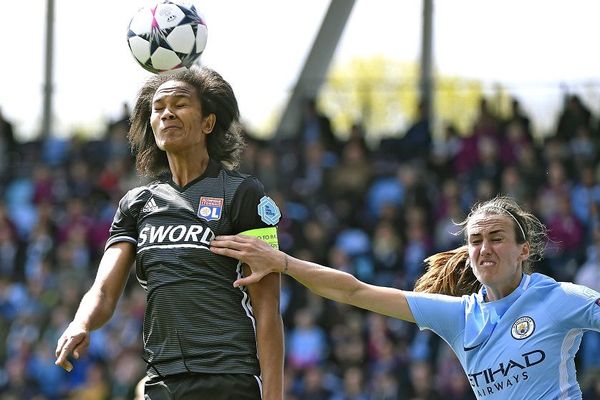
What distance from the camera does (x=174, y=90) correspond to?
5.02m

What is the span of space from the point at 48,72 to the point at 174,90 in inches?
616

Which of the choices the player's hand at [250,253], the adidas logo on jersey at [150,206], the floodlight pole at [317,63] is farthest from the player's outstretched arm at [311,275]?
the floodlight pole at [317,63]

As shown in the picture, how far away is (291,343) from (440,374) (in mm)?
1807

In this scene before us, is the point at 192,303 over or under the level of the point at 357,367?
over

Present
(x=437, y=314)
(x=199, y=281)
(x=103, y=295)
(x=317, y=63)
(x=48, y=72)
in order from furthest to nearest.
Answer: (x=48, y=72)
(x=317, y=63)
(x=437, y=314)
(x=103, y=295)
(x=199, y=281)

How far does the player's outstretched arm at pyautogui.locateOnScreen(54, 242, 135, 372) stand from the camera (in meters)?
4.77

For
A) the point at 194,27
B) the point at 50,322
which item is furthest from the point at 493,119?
the point at 194,27

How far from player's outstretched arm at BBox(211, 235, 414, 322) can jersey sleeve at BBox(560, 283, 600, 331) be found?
662 millimetres

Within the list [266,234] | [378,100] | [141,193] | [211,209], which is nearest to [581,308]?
[266,234]

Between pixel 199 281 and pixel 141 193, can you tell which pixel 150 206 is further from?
pixel 199 281

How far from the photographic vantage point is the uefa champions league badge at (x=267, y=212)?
15.9 feet

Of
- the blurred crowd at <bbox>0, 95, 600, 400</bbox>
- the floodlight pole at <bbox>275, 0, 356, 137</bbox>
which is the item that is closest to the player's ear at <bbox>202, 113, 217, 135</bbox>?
the blurred crowd at <bbox>0, 95, 600, 400</bbox>

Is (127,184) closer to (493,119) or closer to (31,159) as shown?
(31,159)

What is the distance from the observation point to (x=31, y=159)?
1767cm
